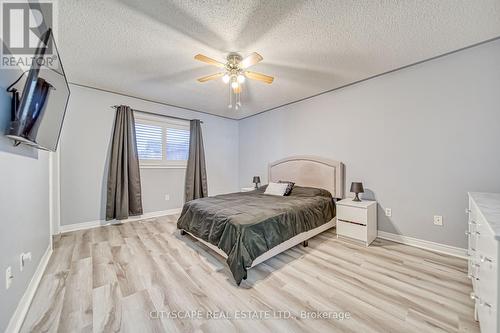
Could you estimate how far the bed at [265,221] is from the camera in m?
2.01

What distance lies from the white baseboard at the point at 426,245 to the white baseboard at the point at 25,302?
393 cm

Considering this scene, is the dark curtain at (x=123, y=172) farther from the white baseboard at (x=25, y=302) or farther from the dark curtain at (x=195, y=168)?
the white baseboard at (x=25, y=302)

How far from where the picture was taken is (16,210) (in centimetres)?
150

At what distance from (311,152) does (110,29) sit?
3443mm

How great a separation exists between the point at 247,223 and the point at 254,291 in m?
0.62

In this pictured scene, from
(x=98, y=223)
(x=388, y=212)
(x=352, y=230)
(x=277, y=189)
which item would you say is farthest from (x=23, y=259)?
(x=388, y=212)

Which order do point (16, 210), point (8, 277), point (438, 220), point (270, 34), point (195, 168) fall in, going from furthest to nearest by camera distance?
point (195, 168)
point (438, 220)
point (270, 34)
point (16, 210)
point (8, 277)

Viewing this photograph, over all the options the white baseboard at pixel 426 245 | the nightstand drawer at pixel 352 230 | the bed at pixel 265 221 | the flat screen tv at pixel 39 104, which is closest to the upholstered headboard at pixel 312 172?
the bed at pixel 265 221

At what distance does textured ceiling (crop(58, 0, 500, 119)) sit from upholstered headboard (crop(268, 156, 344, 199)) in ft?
4.76

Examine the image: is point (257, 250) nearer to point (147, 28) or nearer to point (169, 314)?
point (169, 314)

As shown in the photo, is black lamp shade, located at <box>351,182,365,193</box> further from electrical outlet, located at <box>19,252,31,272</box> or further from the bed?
electrical outlet, located at <box>19,252,31,272</box>

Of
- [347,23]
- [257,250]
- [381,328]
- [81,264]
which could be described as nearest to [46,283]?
[81,264]

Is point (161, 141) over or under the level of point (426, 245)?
over

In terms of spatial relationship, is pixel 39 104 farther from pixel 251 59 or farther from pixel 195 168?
pixel 195 168
